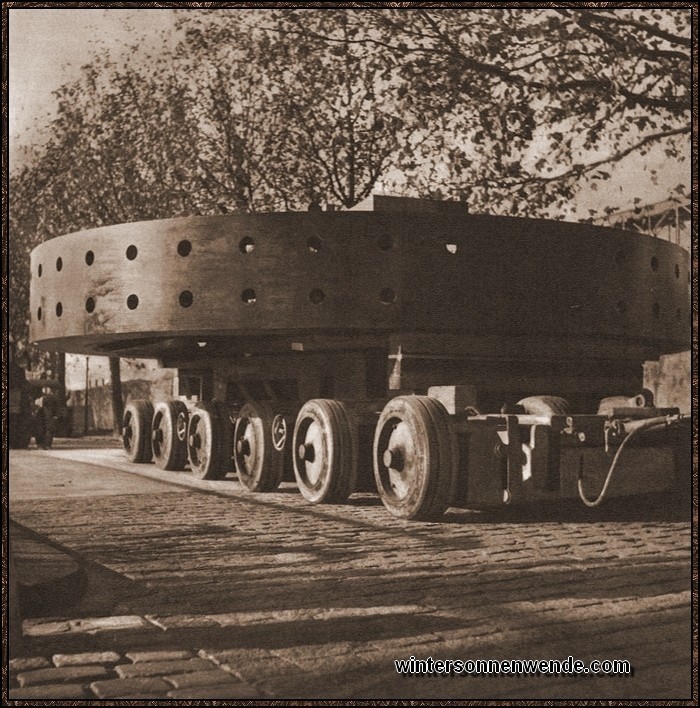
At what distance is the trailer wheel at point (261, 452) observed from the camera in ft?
29.6

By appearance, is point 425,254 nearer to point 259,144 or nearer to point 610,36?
point 610,36

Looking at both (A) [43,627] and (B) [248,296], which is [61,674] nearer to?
(A) [43,627]

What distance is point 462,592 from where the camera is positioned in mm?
4289

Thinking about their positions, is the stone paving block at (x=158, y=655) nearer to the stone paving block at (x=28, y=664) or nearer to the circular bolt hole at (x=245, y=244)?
the stone paving block at (x=28, y=664)

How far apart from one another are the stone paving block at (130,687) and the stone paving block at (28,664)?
321 mm

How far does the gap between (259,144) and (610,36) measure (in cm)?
426

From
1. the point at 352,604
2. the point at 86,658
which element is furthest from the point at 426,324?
the point at 86,658

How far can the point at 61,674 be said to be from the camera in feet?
9.91

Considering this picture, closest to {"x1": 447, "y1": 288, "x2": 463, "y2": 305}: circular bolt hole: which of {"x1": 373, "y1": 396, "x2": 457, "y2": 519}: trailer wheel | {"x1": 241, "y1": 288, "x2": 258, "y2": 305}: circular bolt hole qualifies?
{"x1": 373, "y1": 396, "x2": 457, "y2": 519}: trailer wheel

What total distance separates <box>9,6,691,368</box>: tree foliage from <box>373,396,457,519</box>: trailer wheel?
2611 millimetres

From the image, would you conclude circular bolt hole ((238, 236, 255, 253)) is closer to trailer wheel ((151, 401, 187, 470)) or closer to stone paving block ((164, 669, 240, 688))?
trailer wheel ((151, 401, 187, 470))

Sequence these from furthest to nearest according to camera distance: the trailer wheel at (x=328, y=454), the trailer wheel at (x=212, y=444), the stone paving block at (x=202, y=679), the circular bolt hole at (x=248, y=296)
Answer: the trailer wheel at (x=212, y=444) → the trailer wheel at (x=328, y=454) → the circular bolt hole at (x=248, y=296) → the stone paving block at (x=202, y=679)

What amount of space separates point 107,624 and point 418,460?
3.37 metres

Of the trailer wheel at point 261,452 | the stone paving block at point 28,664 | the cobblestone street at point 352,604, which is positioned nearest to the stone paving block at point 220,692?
the cobblestone street at point 352,604
